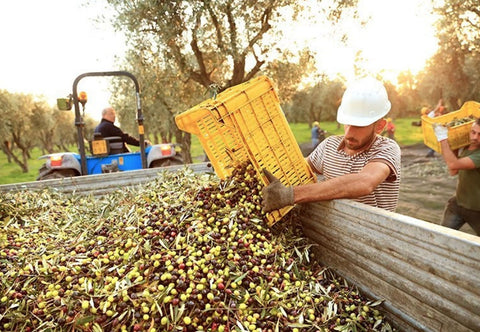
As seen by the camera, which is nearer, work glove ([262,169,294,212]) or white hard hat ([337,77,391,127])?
work glove ([262,169,294,212])

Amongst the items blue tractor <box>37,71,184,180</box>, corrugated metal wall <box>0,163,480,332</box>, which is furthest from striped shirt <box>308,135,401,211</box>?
blue tractor <box>37,71,184,180</box>

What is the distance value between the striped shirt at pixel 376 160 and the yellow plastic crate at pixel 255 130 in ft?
0.90

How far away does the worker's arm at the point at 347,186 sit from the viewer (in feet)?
7.96

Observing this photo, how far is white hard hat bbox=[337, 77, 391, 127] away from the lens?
8.79 feet

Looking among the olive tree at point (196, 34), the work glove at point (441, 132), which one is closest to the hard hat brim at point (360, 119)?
the work glove at point (441, 132)

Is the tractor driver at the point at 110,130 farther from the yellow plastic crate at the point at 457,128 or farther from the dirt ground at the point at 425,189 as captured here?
the dirt ground at the point at 425,189

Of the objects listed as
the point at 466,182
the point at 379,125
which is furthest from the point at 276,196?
the point at 466,182

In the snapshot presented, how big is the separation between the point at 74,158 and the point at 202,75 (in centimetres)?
847

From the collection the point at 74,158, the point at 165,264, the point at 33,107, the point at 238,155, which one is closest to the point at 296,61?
the point at 74,158

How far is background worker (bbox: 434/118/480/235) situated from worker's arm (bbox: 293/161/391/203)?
215 centimetres

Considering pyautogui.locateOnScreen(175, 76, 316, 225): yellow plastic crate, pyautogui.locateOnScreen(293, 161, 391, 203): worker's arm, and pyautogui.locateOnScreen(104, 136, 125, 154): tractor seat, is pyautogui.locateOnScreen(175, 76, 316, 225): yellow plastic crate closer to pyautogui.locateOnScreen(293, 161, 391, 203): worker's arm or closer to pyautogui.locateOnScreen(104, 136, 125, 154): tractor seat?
pyautogui.locateOnScreen(293, 161, 391, 203): worker's arm

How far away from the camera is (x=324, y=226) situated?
8.62 ft

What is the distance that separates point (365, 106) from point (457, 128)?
324 cm

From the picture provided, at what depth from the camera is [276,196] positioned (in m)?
2.51
